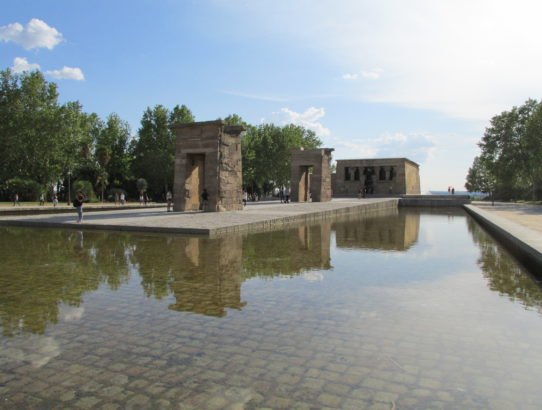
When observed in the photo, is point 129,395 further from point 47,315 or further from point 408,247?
point 408,247

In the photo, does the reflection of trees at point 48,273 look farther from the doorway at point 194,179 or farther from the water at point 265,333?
the doorway at point 194,179

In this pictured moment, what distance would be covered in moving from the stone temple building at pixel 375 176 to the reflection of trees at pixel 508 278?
3903cm

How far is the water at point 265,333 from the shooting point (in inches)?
118

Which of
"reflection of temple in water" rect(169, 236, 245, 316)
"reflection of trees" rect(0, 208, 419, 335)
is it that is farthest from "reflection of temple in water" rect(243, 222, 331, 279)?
"reflection of temple in water" rect(169, 236, 245, 316)

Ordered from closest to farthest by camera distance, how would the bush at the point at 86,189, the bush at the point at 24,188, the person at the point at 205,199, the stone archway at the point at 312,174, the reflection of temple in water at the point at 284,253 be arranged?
the reflection of temple in water at the point at 284,253, the person at the point at 205,199, the stone archway at the point at 312,174, the bush at the point at 24,188, the bush at the point at 86,189

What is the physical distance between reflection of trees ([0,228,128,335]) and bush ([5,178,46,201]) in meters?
30.6

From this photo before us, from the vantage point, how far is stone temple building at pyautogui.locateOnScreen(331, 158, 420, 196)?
4838 centimetres

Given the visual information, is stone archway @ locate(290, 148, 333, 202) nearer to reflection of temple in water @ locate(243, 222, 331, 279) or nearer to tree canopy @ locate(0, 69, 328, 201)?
tree canopy @ locate(0, 69, 328, 201)

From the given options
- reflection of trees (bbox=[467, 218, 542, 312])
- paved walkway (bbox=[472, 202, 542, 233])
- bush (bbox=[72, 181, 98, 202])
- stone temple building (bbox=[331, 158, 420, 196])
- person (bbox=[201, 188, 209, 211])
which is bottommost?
reflection of trees (bbox=[467, 218, 542, 312])

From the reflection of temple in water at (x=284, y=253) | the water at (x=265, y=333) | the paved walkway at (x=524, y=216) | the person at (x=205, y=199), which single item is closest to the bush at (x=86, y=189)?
the person at (x=205, y=199)

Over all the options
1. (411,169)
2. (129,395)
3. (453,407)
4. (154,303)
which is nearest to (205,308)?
(154,303)

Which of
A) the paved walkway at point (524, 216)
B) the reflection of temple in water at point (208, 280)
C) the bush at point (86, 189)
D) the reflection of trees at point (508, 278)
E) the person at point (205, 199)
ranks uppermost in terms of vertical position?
the bush at point (86, 189)

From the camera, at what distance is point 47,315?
464 cm

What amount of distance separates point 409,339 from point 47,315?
3.83 meters
